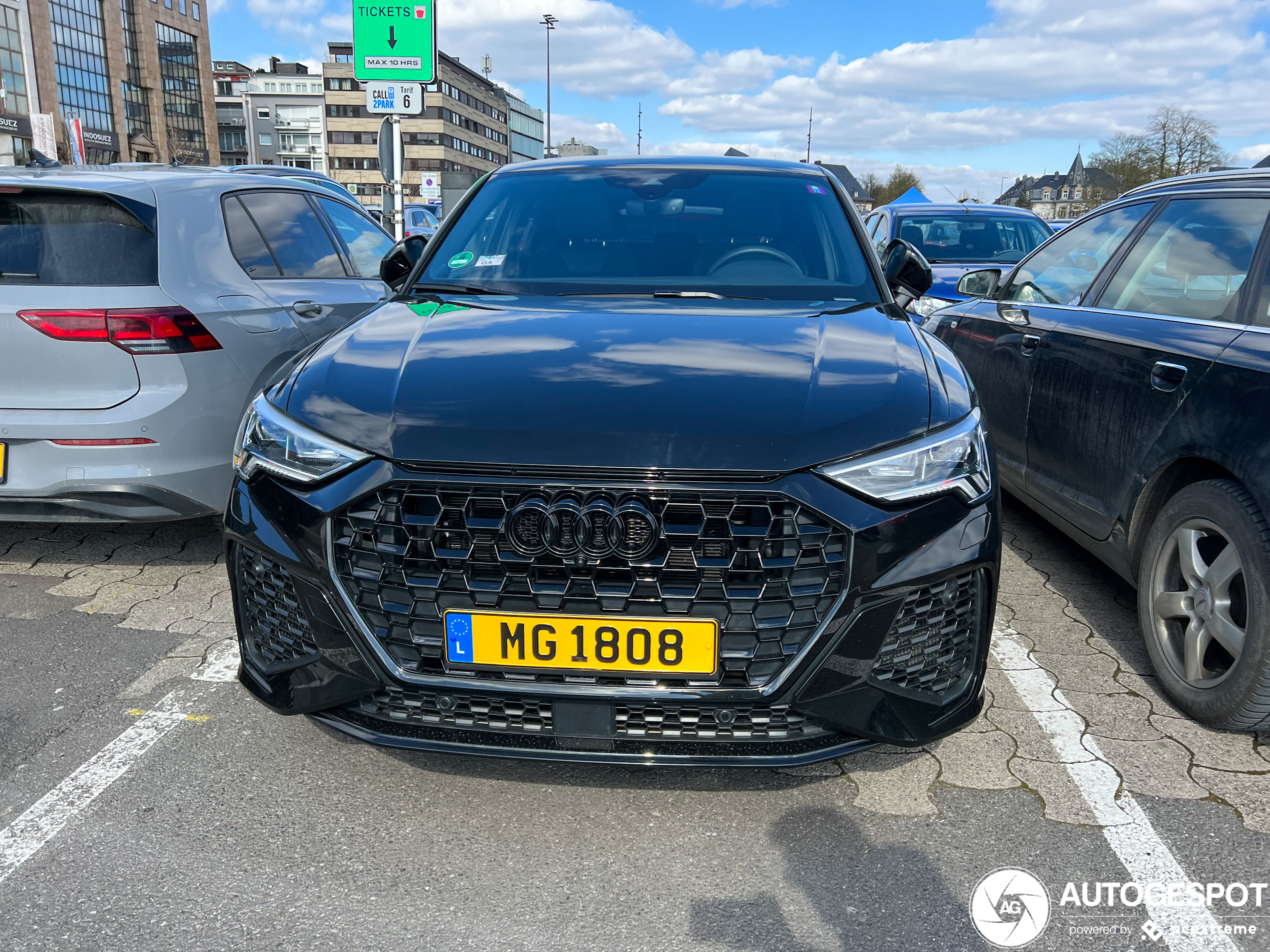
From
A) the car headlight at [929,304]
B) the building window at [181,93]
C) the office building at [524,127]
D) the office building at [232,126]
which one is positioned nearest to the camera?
the car headlight at [929,304]

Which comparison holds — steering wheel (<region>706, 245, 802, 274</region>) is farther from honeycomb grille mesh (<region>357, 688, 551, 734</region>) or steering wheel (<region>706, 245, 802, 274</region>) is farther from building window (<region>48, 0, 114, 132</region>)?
building window (<region>48, 0, 114, 132</region>)

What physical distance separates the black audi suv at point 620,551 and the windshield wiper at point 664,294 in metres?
0.61

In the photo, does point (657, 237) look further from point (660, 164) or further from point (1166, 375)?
point (1166, 375)

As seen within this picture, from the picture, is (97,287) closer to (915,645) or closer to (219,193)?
(219,193)

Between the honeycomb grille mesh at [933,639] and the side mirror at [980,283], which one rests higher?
the side mirror at [980,283]

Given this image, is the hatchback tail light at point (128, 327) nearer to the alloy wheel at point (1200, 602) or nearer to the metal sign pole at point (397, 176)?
the alloy wheel at point (1200, 602)

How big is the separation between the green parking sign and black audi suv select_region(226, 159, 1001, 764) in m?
9.70

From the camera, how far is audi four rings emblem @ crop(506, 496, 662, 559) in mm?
2082

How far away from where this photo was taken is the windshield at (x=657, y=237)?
3330 mm

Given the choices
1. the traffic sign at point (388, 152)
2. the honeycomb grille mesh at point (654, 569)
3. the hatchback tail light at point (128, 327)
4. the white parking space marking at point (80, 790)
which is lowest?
the white parking space marking at point (80, 790)

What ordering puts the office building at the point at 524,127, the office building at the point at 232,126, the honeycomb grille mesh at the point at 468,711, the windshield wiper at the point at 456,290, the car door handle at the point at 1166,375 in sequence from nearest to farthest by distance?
the honeycomb grille mesh at the point at 468,711 < the car door handle at the point at 1166,375 < the windshield wiper at the point at 456,290 < the office building at the point at 232,126 < the office building at the point at 524,127

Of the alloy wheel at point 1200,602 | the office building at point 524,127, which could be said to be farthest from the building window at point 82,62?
the alloy wheel at point 1200,602

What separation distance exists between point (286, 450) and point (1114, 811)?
7.26ft

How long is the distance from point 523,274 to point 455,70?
109206 mm
